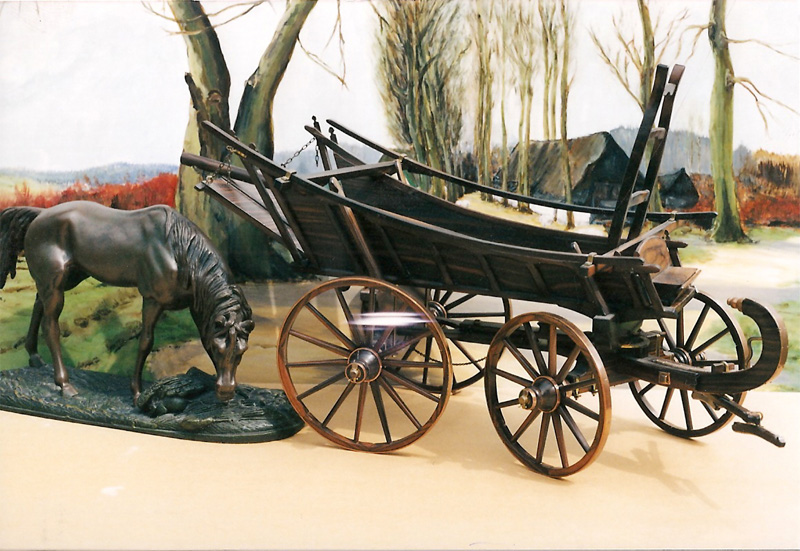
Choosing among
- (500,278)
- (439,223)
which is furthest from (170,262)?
(500,278)

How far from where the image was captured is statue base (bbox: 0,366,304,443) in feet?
11.5

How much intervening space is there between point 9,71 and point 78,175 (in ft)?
2.81

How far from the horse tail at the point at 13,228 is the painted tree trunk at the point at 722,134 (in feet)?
14.3

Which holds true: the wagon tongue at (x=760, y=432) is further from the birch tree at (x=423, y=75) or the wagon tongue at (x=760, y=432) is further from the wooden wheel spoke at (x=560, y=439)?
the birch tree at (x=423, y=75)

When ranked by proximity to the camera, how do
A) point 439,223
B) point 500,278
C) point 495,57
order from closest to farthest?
point 500,278 → point 439,223 → point 495,57

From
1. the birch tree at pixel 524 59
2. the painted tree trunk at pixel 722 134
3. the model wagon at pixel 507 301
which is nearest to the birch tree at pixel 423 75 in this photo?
the birch tree at pixel 524 59

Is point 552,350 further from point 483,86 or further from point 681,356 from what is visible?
point 483,86

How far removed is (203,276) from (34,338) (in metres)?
Result: 1.46

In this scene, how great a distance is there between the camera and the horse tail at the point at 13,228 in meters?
4.03

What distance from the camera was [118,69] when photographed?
15.3 ft

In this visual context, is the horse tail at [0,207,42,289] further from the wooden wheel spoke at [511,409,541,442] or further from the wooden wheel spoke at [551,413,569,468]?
the wooden wheel spoke at [551,413,569,468]

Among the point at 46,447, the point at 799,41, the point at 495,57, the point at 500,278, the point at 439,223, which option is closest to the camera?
the point at 500,278

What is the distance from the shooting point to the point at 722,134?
4430 millimetres

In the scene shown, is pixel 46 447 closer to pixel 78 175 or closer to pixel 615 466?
pixel 78 175
